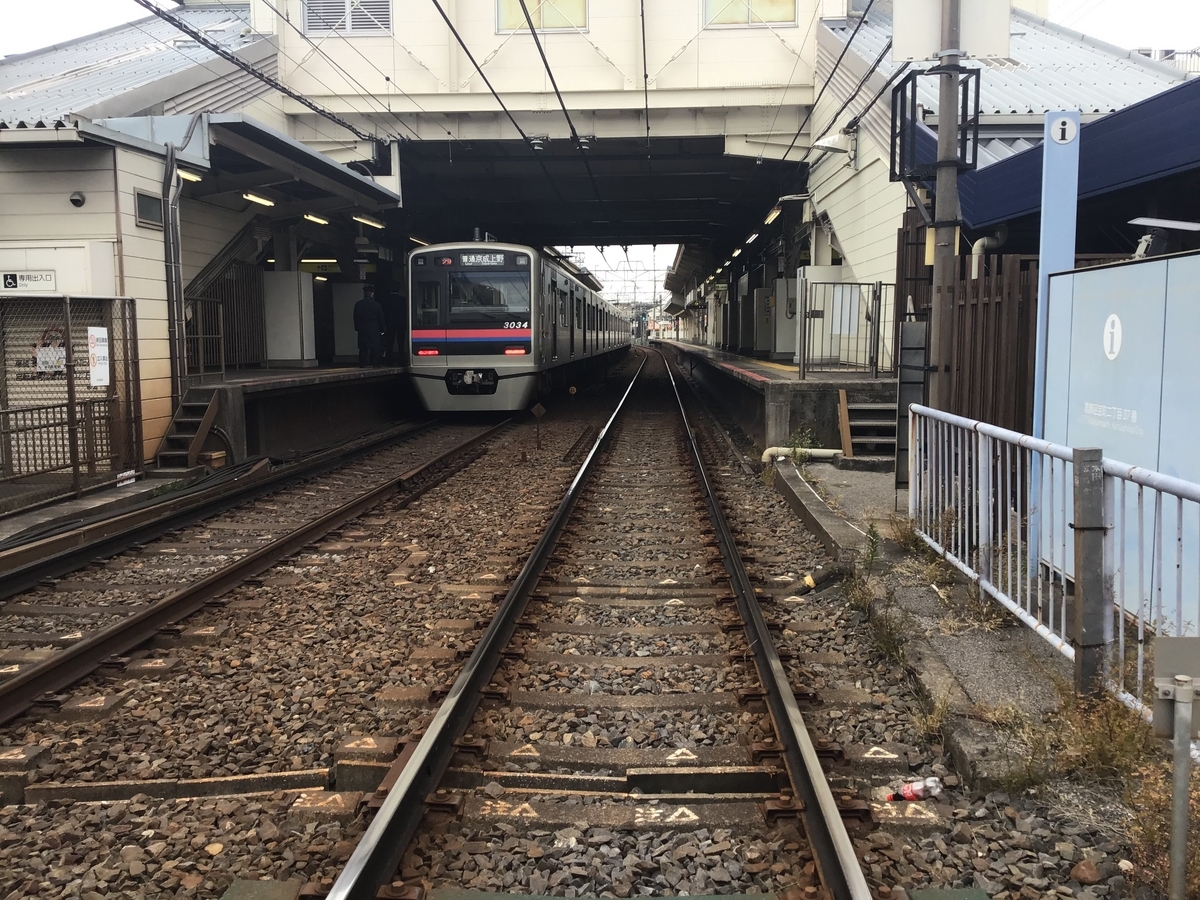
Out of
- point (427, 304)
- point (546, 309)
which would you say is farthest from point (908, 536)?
point (546, 309)

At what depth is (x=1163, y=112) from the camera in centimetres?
813

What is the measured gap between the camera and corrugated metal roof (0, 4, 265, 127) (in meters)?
12.9

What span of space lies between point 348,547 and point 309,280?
477 inches

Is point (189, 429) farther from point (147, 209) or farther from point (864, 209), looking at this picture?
point (864, 209)

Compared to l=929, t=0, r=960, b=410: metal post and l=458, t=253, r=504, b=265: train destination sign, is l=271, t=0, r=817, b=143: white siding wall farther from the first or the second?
l=929, t=0, r=960, b=410: metal post

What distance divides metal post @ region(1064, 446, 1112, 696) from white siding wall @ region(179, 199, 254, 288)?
45.3ft

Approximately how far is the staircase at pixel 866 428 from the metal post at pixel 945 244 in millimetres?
3602

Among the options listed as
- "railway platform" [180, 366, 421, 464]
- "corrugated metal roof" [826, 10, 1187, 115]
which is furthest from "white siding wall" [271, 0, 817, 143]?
"railway platform" [180, 366, 421, 464]

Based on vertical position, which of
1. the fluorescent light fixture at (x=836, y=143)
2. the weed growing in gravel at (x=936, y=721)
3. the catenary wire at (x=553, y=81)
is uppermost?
the catenary wire at (x=553, y=81)

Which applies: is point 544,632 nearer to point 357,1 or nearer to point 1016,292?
point 1016,292

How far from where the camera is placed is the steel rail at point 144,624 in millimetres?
4348

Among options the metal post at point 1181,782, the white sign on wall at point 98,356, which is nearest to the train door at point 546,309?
the white sign on wall at point 98,356

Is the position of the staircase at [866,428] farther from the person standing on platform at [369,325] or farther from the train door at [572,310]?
the train door at [572,310]

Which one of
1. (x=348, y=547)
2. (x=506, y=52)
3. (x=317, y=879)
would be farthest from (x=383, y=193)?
(x=317, y=879)
